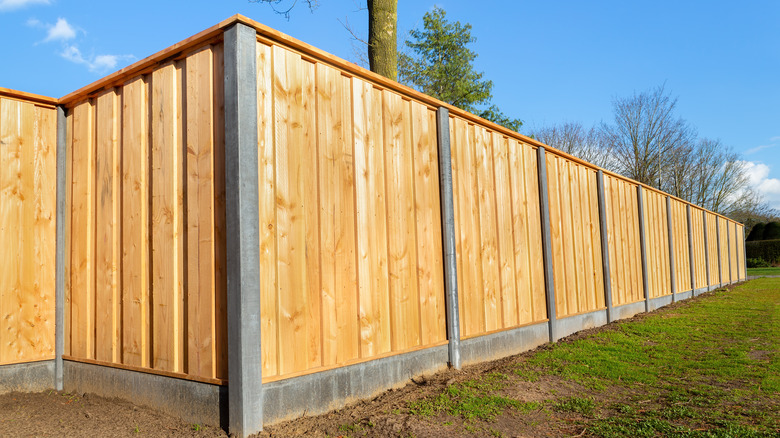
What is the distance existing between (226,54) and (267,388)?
217cm

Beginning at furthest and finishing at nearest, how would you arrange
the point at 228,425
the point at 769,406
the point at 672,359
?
1. the point at 672,359
2. the point at 769,406
3. the point at 228,425

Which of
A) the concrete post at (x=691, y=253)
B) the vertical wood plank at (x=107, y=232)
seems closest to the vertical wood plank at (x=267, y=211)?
the vertical wood plank at (x=107, y=232)

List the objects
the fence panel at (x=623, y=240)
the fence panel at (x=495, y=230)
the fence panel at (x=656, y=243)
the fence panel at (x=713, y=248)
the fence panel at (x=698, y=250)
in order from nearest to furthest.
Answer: the fence panel at (x=495, y=230)
the fence panel at (x=623, y=240)
the fence panel at (x=656, y=243)
the fence panel at (x=698, y=250)
the fence panel at (x=713, y=248)

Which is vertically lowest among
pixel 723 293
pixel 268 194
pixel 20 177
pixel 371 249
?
pixel 723 293

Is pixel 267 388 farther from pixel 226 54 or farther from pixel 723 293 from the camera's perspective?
pixel 723 293

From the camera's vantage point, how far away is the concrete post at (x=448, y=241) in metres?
5.11

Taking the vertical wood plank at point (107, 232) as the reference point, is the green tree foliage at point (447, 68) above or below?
above

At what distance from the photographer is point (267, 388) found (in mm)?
3400

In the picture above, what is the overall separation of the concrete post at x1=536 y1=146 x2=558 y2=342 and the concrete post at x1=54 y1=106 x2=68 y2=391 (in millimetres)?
5405

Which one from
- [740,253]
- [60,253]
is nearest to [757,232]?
[740,253]

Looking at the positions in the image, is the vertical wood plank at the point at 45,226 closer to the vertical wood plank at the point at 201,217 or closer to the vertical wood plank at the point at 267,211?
the vertical wood plank at the point at 201,217

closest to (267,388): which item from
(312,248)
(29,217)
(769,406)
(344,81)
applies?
(312,248)

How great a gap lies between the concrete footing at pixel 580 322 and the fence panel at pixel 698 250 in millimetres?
8062

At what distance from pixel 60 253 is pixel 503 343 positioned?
4.53m
